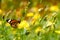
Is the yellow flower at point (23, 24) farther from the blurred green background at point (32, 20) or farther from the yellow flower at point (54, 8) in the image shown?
the yellow flower at point (54, 8)

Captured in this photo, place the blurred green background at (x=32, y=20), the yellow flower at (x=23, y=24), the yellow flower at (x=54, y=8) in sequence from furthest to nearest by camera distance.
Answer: the yellow flower at (x=54, y=8), the yellow flower at (x=23, y=24), the blurred green background at (x=32, y=20)

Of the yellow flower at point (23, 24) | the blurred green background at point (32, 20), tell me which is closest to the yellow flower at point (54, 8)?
the blurred green background at point (32, 20)

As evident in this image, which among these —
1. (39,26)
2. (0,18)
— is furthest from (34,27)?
(0,18)

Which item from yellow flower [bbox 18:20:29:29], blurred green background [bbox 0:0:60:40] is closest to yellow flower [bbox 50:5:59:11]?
blurred green background [bbox 0:0:60:40]

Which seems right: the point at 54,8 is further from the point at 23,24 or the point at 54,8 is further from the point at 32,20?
the point at 23,24

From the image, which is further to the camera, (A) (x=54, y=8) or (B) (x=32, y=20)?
(A) (x=54, y=8)

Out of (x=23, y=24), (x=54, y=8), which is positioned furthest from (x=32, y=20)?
(x=54, y=8)

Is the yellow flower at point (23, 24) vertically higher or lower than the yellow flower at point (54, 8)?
lower

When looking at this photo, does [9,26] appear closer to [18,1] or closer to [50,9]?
[50,9]

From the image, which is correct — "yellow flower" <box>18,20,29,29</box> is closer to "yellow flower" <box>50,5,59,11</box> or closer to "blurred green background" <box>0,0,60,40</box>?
"blurred green background" <box>0,0,60,40</box>

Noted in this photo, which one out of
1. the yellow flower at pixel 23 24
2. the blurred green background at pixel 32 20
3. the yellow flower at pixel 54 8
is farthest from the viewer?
the yellow flower at pixel 54 8

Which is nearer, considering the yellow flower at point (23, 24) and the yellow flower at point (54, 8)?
the yellow flower at point (23, 24)

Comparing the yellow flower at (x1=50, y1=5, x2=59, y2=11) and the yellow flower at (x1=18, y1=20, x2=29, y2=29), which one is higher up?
the yellow flower at (x1=50, y1=5, x2=59, y2=11)
